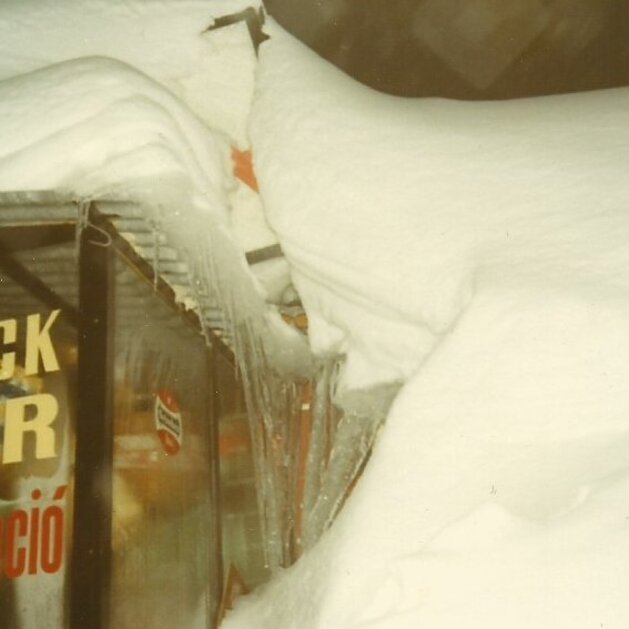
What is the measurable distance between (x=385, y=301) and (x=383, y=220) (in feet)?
0.82

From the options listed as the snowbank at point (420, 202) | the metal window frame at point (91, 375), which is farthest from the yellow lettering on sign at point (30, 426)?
the snowbank at point (420, 202)

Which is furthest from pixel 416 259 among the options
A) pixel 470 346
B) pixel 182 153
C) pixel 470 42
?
pixel 470 42

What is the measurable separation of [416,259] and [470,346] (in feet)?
1.07

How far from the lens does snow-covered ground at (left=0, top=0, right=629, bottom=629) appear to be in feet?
3.98

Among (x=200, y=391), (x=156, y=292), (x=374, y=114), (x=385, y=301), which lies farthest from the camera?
(x=200, y=391)

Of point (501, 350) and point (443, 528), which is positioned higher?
point (501, 350)

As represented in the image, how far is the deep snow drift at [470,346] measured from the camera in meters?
1.18

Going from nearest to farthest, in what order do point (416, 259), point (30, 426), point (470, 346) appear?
point (470, 346), point (416, 259), point (30, 426)

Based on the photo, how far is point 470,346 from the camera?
55.9 inches

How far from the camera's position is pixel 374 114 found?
2049 millimetres

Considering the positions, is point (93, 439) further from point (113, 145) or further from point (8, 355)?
point (113, 145)

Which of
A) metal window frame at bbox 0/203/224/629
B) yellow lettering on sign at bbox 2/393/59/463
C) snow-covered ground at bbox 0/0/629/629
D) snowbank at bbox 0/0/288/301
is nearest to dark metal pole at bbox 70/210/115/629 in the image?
metal window frame at bbox 0/203/224/629

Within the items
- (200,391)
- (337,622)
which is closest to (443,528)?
(337,622)

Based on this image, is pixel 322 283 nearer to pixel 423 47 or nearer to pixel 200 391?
pixel 200 391
